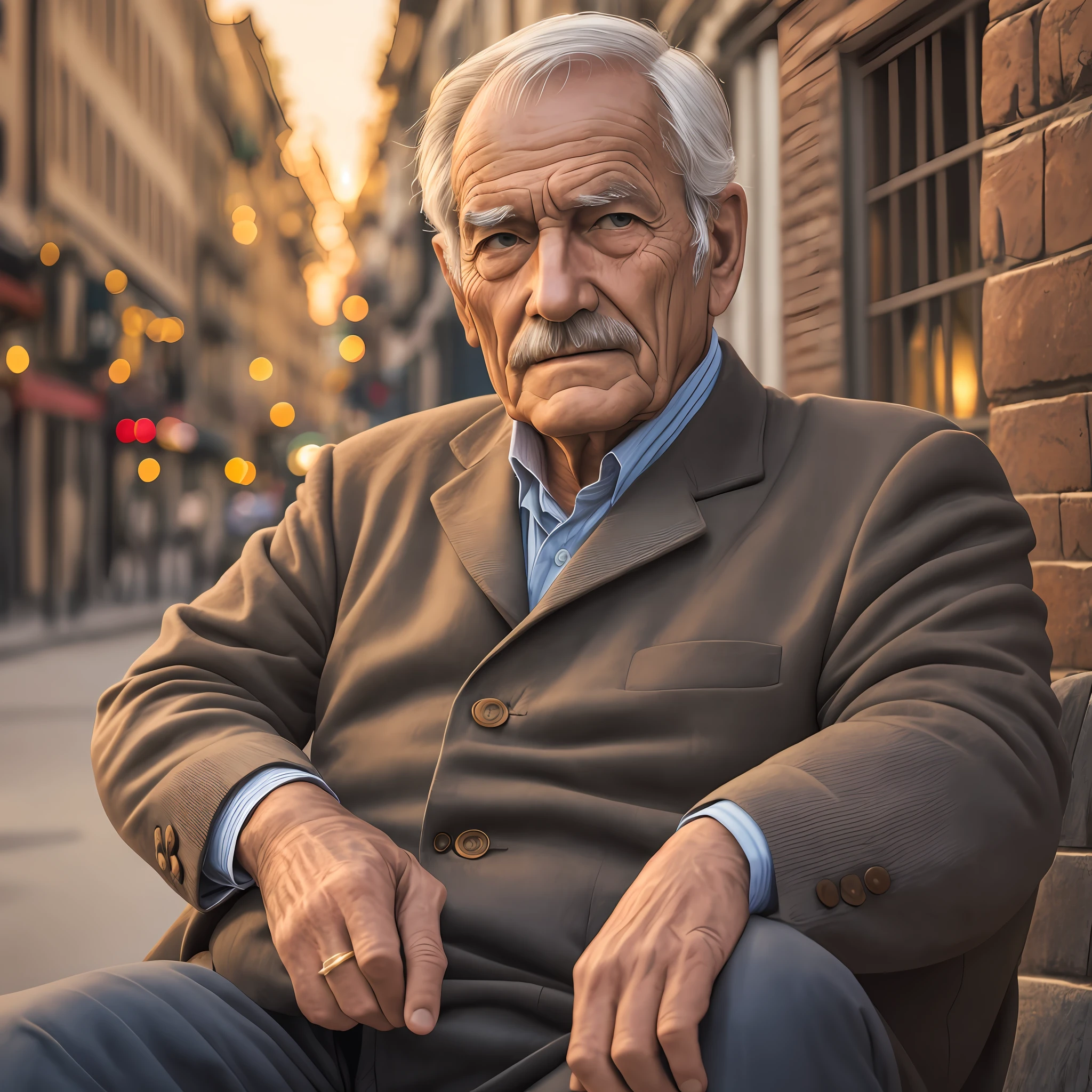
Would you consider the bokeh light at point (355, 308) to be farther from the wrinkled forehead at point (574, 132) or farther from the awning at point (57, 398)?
the wrinkled forehead at point (574, 132)

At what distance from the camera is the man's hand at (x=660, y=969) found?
1.12 m

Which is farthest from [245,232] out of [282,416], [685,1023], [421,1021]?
[685,1023]

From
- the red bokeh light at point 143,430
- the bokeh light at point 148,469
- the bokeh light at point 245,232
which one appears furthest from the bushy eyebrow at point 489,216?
the bokeh light at point 245,232

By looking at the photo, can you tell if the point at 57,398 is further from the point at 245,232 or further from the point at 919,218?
the point at 245,232

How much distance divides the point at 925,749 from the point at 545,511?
2.47 ft

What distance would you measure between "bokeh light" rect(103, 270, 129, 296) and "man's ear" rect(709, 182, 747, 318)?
2118 cm

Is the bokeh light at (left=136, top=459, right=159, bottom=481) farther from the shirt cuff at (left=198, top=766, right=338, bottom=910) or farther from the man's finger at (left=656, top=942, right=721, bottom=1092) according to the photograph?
the man's finger at (left=656, top=942, right=721, bottom=1092)

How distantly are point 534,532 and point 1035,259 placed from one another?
1215 mm

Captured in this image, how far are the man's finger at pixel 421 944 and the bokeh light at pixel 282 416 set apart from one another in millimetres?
60154

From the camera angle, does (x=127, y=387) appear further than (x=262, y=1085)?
Yes

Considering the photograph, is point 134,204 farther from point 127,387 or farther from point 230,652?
point 230,652

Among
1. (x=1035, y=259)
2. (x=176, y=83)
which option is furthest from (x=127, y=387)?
(x=1035, y=259)

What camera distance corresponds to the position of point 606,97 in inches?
68.7

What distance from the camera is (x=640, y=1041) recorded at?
44.3 inches
